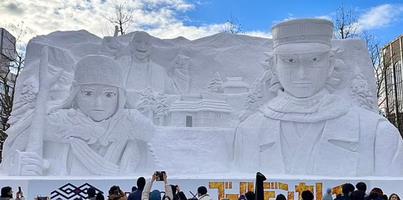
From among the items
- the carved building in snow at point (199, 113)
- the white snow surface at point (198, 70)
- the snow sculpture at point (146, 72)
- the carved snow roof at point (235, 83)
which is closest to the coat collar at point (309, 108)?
the white snow surface at point (198, 70)

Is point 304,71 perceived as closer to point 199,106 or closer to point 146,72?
point 199,106

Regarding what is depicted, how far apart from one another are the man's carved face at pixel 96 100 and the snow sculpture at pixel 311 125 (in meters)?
2.83

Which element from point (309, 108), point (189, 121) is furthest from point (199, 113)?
point (309, 108)

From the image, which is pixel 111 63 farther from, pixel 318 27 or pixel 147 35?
pixel 318 27

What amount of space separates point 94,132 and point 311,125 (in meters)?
4.45

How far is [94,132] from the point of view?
10008 mm

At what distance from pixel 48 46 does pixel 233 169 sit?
16.4 ft

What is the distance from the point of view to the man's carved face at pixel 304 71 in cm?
1016

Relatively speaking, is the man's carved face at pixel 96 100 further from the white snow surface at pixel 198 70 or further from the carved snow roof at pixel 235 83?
the carved snow roof at pixel 235 83

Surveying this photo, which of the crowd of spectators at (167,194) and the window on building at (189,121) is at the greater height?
the window on building at (189,121)

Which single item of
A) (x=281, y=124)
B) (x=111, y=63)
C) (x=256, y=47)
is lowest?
(x=281, y=124)

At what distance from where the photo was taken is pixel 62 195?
855 cm

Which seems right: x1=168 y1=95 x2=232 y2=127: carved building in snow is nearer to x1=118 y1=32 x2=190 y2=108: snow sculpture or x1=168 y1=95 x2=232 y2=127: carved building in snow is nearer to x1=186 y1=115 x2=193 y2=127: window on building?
x1=186 y1=115 x2=193 y2=127: window on building

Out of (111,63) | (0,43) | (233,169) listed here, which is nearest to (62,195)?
(111,63)
